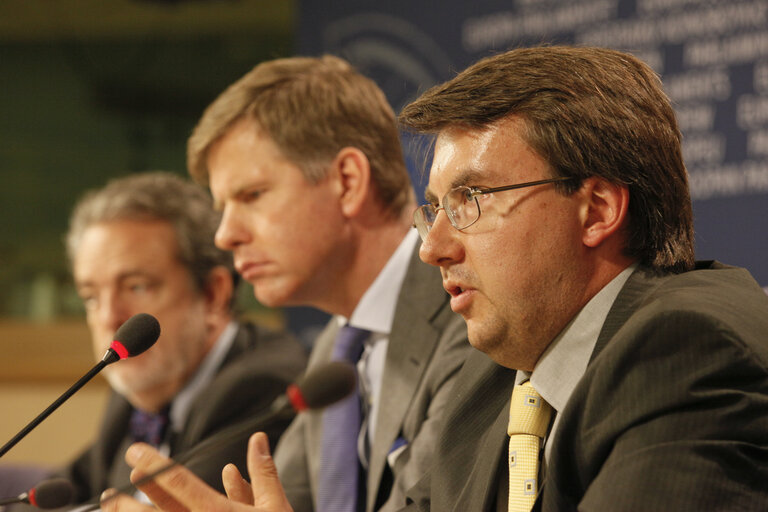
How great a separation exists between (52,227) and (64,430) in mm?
1509

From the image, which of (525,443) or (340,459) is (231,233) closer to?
(340,459)

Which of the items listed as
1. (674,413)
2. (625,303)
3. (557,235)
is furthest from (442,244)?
(674,413)

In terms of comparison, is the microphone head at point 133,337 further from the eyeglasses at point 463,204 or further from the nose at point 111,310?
the nose at point 111,310

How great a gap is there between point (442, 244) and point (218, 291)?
172cm

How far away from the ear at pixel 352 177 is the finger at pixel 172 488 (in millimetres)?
930

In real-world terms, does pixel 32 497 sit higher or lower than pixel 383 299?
lower

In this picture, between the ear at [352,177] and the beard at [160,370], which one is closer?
the ear at [352,177]

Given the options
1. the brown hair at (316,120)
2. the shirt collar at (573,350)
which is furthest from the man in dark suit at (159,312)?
the shirt collar at (573,350)

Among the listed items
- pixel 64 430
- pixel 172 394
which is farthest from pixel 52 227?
pixel 172 394

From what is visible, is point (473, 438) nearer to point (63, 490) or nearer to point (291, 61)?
point (63, 490)

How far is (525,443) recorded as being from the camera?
4.44ft

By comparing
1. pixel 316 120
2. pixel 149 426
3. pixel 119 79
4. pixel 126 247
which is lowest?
pixel 149 426

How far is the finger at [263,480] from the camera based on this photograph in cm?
155

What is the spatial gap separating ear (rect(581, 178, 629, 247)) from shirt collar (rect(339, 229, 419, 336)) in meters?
0.85
